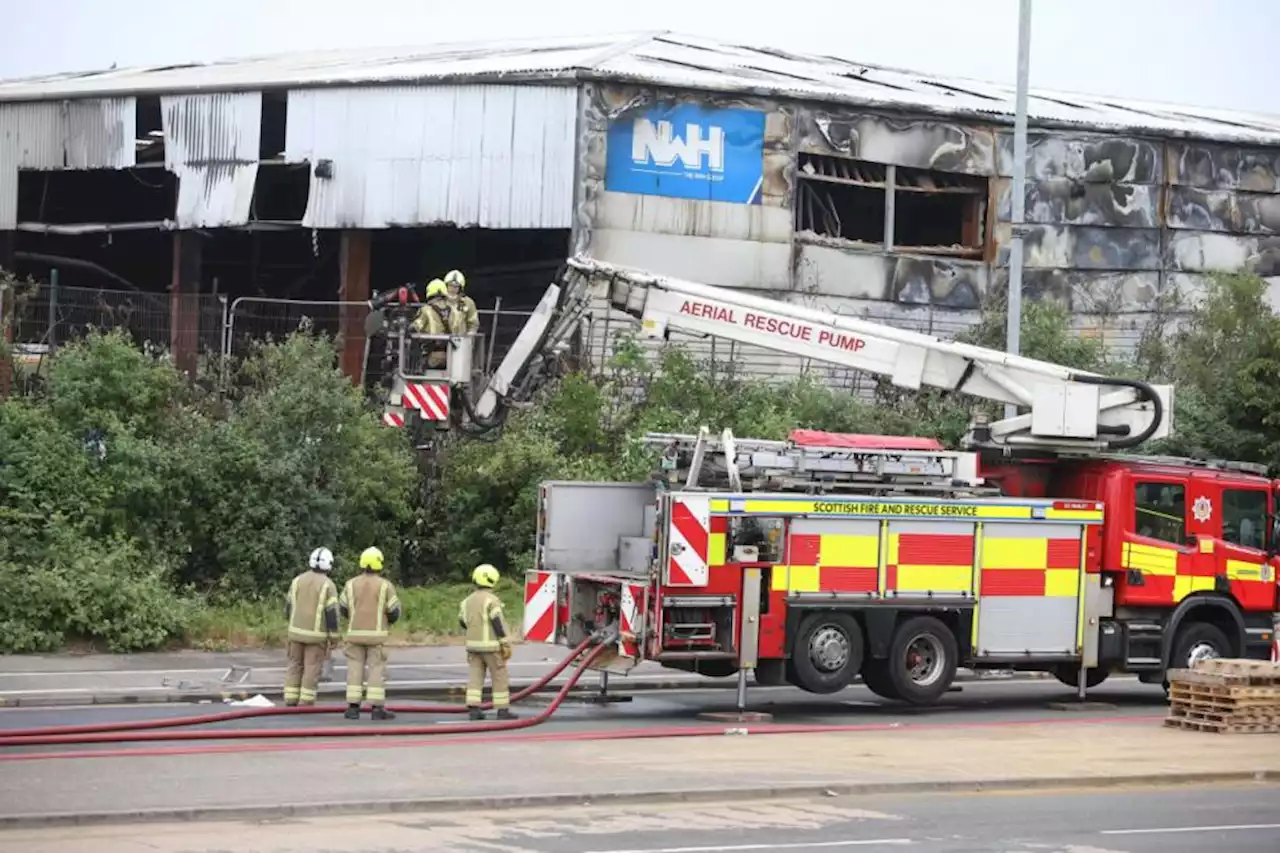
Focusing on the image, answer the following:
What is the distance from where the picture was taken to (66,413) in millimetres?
25391

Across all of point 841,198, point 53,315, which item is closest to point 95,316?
point 53,315

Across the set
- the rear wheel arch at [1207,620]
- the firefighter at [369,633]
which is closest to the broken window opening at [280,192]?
the firefighter at [369,633]

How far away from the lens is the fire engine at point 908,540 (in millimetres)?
18922

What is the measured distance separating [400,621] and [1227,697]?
33.9 ft

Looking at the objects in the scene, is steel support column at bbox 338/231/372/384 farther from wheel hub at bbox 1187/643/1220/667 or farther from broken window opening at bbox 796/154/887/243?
wheel hub at bbox 1187/643/1220/667

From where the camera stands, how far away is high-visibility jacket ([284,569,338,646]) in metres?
18.3

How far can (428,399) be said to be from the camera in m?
19.4

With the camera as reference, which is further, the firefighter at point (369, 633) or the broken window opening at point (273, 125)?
the broken window opening at point (273, 125)

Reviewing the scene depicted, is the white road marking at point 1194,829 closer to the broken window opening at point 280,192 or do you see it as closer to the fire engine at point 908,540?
the fire engine at point 908,540

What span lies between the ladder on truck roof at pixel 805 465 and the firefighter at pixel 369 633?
304 cm

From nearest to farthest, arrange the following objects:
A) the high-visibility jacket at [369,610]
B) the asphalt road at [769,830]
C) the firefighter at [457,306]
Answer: the asphalt road at [769,830]
the high-visibility jacket at [369,610]
the firefighter at [457,306]

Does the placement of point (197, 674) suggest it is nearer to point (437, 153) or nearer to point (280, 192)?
point (437, 153)

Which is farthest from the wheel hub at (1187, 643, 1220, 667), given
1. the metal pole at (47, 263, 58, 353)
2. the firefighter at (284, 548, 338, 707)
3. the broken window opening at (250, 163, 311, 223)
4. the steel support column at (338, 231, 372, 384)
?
the broken window opening at (250, 163, 311, 223)

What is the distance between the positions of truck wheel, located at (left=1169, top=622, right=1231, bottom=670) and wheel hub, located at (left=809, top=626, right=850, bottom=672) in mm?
3965
